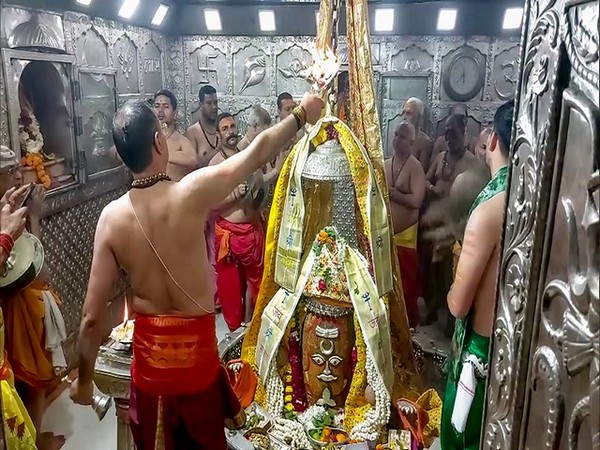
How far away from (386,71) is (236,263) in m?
1.28

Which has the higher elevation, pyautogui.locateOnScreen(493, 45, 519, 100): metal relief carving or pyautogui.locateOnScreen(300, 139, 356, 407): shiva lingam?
pyautogui.locateOnScreen(493, 45, 519, 100): metal relief carving

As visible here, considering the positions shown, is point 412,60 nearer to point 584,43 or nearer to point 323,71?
point 323,71

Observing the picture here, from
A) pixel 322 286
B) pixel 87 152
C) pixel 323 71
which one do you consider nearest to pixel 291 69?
pixel 87 152

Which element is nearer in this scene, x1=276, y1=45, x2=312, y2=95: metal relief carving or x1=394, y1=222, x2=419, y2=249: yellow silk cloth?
x1=394, y1=222, x2=419, y2=249: yellow silk cloth

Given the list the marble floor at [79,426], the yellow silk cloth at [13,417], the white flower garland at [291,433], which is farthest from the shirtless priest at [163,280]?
the marble floor at [79,426]

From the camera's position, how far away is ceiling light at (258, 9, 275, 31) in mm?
3244

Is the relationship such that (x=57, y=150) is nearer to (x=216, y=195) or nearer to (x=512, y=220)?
(x=216, y=195)

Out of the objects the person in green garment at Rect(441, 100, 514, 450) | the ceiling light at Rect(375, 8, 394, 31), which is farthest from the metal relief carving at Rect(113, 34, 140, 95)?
the person in green garment at Rect(441, 100, 514, 450)

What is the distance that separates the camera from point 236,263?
9.49ft

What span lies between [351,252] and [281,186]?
1.12 ft

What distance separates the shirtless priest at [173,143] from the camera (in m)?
3.15

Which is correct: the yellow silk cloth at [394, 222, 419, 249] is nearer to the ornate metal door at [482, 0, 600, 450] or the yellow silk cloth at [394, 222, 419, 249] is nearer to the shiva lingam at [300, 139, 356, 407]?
the shiva lingam at [300, 139, 356, 407]

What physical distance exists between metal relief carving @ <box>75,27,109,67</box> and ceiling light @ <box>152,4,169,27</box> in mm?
Answer: 418

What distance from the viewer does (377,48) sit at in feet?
9.95
